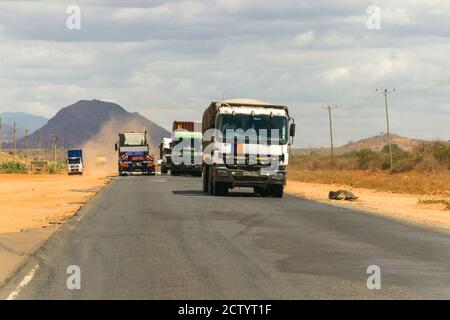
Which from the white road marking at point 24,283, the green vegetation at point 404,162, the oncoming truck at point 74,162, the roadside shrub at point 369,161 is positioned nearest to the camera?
the white road marking at point 24,283

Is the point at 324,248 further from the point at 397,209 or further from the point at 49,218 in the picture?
the point at 397,209

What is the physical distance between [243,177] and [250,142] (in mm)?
1373

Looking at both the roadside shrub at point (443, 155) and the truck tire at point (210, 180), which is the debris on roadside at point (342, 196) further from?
the roadside shrub at point (443, 155)

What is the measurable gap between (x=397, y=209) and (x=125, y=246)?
53.4 feet

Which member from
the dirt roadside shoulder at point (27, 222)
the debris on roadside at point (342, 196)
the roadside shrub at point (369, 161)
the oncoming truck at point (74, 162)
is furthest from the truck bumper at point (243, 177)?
the roadside shrub at point (369, 161)

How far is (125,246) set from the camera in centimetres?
1589

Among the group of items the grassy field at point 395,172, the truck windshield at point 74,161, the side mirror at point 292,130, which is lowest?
the grassy field at point 395,172

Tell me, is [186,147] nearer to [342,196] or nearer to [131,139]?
[131,139]

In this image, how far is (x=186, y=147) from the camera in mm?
64688

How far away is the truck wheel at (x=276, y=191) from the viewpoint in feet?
113

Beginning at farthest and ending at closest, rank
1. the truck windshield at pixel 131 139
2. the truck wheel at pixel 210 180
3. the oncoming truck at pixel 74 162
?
the oncoming truck at pixel 74 162 < the truck windshield at pixel 131 139 < the truck wheel at pixel 210 180

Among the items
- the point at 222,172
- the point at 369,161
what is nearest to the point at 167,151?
the point at 222,172

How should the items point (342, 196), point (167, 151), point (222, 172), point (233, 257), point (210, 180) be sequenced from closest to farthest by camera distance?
point (233, 257)
point (222, 172)
point (210, 180)
point (342, 196)
point (167, 151)

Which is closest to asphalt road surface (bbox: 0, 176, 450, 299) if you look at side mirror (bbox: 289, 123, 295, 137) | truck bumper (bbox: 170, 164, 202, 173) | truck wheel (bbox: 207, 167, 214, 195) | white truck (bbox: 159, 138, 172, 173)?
side mirror (bbox: 289, 123, 295, 137)
